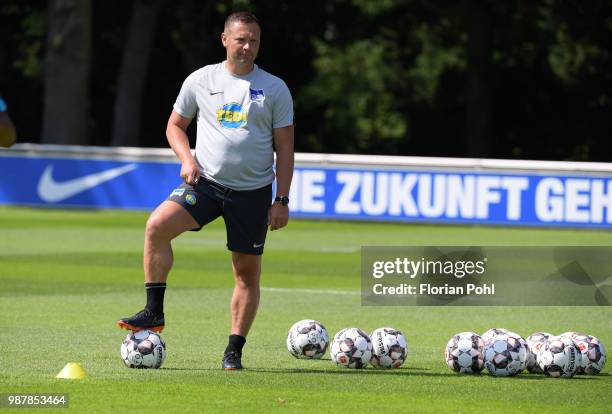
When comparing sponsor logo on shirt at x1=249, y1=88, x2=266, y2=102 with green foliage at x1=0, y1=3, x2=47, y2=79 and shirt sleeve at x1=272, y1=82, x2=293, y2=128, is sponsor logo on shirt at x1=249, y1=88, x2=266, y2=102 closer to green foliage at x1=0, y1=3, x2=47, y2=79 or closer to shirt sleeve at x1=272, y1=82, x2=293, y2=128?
shirt sleeve at x1=272, y1=82, x2=293, y2=128

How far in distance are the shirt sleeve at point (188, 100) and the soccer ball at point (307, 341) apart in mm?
1976

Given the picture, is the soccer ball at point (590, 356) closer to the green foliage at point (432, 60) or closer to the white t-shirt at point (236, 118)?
the white t-shirt at point (236, 118)

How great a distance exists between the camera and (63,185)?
1259 inches

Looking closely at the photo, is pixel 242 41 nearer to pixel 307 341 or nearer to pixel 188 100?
pixel 188 100

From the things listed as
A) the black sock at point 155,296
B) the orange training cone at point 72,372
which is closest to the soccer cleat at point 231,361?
the black sock at point 155,296

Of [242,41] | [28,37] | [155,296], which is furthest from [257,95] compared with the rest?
[28,37]

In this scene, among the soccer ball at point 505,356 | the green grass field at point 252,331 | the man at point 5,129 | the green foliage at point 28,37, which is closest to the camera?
the man at point 5,129

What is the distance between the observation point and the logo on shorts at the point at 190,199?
397 inches

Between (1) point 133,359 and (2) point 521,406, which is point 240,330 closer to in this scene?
(1) point 133,359

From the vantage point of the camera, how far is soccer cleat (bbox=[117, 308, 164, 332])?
1001cm

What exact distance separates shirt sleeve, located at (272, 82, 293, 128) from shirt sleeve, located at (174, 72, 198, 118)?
0.58 m

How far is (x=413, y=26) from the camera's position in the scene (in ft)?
178

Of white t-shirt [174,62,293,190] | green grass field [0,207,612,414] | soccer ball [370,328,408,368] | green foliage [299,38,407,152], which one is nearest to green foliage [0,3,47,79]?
green foliage [299,38,407,152]

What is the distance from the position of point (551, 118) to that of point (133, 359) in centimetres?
3799
